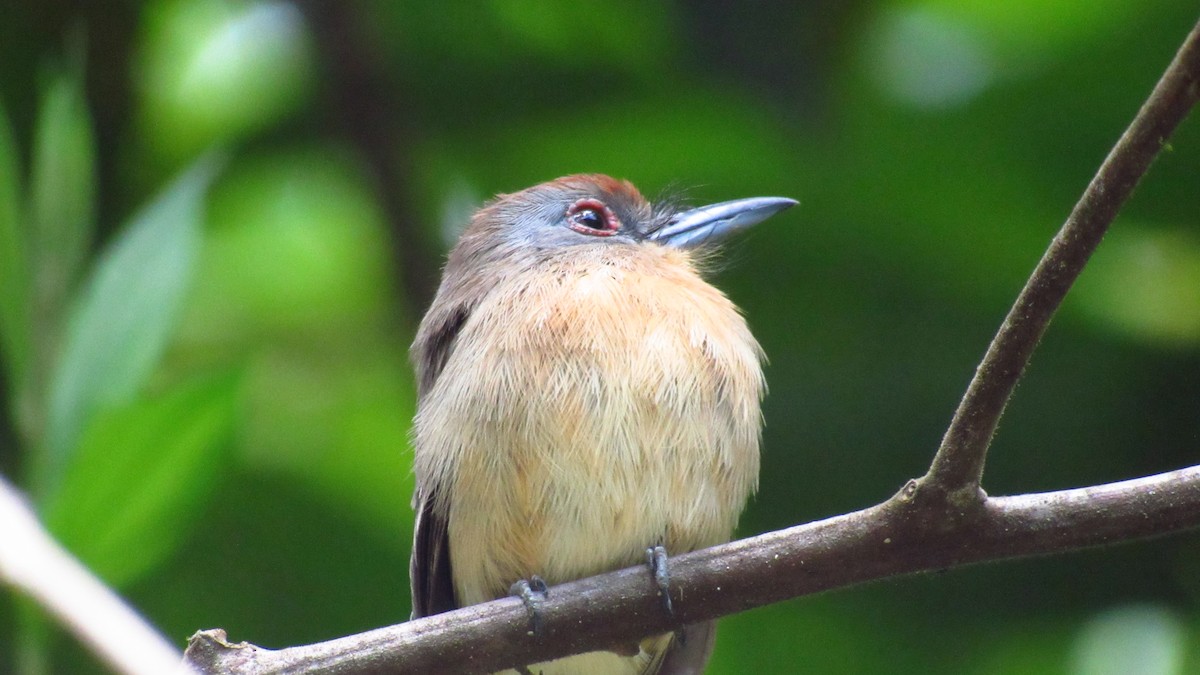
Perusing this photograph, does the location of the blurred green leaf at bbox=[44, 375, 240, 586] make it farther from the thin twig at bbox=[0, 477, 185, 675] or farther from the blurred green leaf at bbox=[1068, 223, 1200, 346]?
the blurred green leaf at bbox=[1068, 223, 1200, 346]

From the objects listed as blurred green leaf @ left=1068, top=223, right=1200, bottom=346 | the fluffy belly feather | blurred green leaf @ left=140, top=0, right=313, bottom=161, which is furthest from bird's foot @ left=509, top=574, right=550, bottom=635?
blurred green leaf @ left=140, top=0, right=313, bottom=161

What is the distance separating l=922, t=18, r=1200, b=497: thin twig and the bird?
0.89 m

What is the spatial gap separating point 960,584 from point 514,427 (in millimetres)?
2087

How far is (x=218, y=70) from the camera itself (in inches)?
246

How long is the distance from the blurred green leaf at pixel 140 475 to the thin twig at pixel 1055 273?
2217 millimetres

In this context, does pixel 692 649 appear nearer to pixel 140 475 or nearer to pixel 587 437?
pixel 587 437

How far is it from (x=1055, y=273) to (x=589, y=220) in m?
2.37

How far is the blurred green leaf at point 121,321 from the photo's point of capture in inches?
152

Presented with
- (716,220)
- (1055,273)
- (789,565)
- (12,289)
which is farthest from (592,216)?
(1055,273)

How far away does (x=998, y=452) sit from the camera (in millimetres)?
4695

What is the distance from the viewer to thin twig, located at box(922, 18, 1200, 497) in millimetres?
1901

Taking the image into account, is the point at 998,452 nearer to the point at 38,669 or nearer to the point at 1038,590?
the point at 1038,590

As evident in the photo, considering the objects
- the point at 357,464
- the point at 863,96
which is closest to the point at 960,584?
the point at 863,96

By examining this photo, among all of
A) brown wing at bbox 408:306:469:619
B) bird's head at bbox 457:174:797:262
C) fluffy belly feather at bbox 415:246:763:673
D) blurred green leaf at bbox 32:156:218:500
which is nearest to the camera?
fluffy belly feather at bbox 415:246:763:673
